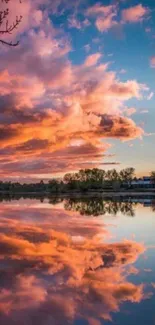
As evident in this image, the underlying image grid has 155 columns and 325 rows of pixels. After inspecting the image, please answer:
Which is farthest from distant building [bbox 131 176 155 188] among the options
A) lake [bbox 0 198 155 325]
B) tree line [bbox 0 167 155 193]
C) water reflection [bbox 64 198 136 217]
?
lake [bbox 0 198 155 325]

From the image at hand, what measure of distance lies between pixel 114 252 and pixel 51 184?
483 ft

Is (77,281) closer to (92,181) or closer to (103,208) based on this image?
(103,208)

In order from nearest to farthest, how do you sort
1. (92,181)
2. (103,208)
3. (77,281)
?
(77,281)
(103,208)
(92,181)

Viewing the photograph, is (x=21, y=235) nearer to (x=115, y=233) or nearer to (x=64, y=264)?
(x=115, y=233)

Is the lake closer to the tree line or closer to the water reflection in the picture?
the water reflection

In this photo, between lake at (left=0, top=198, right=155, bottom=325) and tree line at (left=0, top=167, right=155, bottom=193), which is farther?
tree line at (left=0, top=167, right=155, bottom=193)

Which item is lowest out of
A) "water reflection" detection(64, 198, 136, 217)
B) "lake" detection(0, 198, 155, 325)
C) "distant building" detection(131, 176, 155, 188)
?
"lake" detection(0, 198, 155, 325)

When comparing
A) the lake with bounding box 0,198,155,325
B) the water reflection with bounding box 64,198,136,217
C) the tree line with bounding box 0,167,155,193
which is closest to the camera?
the lake with bounding box 0,198,155,325

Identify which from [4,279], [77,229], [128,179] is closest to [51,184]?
[128,179]

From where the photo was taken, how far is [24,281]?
9031 millimetres

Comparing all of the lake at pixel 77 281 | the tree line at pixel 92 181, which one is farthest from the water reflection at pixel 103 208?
the tree line at pixel 92 181

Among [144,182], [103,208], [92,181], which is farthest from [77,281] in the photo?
[144,182]

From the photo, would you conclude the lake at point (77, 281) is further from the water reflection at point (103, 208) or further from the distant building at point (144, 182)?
the distant building at point (144, 182)

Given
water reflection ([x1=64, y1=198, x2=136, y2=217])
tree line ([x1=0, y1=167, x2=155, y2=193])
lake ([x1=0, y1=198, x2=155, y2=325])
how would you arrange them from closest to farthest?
lake ([x1=0, y1=198, x2=155, y2=325])
water reflection ([x1=64, y1=198, x2=136, y2=217])
tree line ([x1=0, y1=167, x2=155, y2=193])
